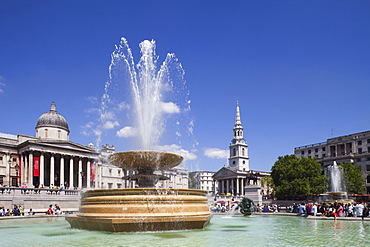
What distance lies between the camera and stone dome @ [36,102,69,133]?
64.1m

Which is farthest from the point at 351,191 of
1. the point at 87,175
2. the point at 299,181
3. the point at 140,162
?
the point at 140,162

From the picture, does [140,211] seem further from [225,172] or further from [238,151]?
[238,151]

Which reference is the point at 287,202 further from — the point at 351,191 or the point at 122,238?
the point at 122,238

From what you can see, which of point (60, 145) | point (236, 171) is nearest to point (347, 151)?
point (236, 171)

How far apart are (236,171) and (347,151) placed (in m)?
43.1

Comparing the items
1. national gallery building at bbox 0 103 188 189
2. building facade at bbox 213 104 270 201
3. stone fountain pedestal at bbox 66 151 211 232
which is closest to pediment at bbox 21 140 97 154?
national gallery building at bbox 0 103 188 189

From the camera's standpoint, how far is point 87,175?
64.8 metres

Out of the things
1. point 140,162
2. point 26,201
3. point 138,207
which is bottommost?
point 26,201

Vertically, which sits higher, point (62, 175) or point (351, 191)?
point (62, 175)

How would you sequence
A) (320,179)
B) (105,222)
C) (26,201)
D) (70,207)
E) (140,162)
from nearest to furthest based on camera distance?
(105,222), (140,162), (26,201), (70,207), (320,179)

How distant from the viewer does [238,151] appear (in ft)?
443

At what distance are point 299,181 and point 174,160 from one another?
166 feet

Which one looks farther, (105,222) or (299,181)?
(299,181)

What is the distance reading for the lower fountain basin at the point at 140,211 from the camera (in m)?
12.4
